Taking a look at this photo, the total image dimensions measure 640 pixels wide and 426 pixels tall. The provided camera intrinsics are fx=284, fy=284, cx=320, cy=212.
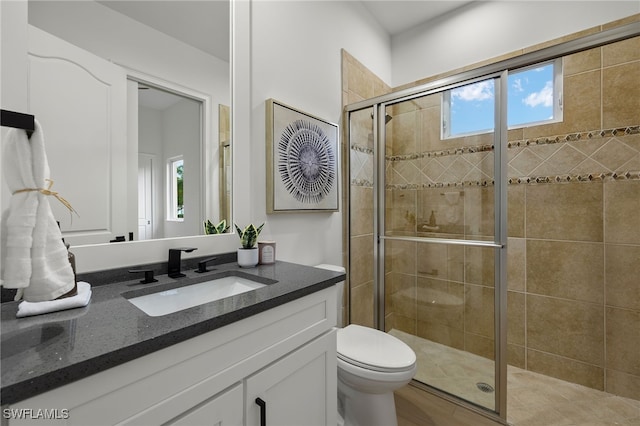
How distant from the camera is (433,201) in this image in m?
1.88

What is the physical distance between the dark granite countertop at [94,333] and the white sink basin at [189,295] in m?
0.08

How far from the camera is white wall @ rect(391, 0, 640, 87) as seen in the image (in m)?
1.90

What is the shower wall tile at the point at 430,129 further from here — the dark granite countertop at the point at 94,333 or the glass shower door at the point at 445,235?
the dark granite countertop at the point at 94,333

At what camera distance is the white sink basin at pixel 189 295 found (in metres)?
0.95

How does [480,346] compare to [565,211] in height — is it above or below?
below

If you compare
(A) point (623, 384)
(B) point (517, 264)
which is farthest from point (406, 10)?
(A) point (623, 384)

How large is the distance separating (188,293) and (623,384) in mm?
2626

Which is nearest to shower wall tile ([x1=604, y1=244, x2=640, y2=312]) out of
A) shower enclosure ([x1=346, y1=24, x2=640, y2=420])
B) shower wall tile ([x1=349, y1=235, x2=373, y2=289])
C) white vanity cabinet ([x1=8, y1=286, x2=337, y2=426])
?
shower enclosure ([x1=346, y1=24, x2=640, y2=420])

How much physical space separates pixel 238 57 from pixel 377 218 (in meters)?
1.33

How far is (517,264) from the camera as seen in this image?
6.98 ft

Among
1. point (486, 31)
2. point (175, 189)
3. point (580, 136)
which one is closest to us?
point (175, 189)

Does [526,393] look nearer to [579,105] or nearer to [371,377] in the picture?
[371,377]

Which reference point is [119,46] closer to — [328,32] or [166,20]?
[166,20]

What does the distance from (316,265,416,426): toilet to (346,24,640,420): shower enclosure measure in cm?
60
